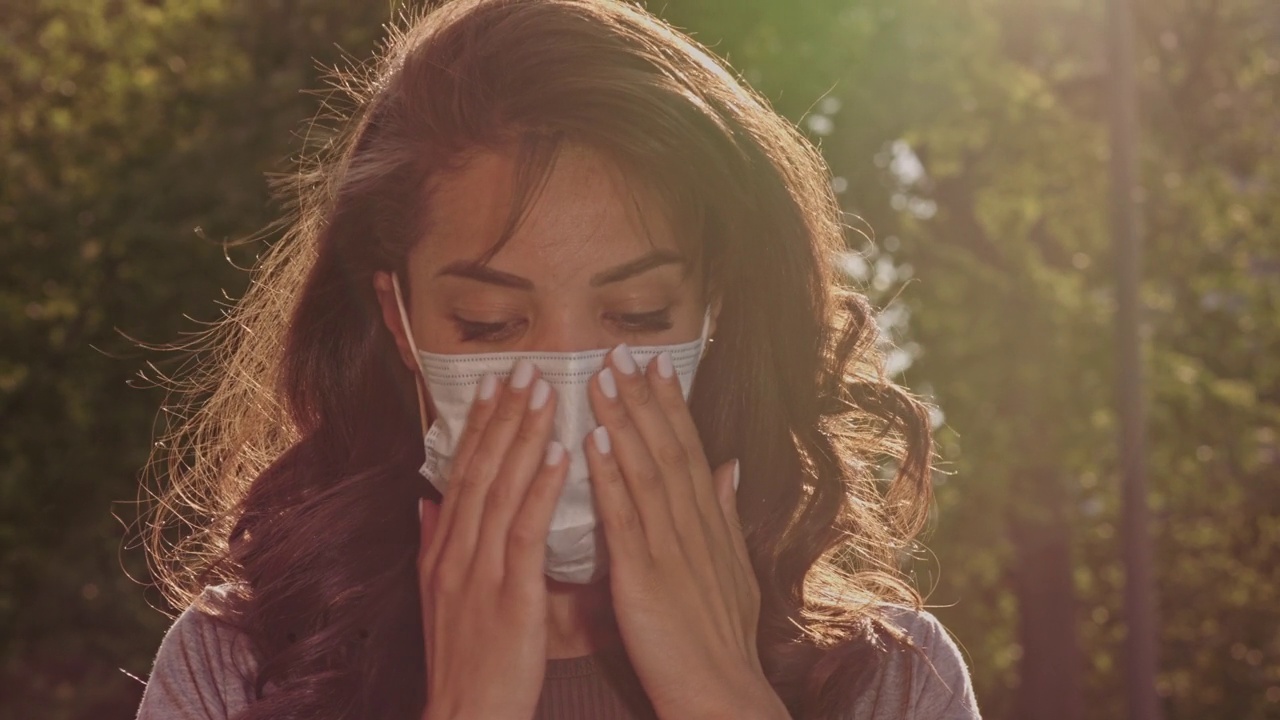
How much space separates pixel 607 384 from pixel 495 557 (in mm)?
354

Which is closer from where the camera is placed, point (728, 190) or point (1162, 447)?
point (728, 190)

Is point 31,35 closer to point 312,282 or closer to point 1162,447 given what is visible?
point 1162,447

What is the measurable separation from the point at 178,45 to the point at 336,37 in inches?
132

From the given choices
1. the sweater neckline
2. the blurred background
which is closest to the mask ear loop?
the sweater neckline

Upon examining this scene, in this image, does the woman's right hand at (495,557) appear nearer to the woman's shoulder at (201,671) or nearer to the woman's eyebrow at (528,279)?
the woman's eyebrow at (528,279)

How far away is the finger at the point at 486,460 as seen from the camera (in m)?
3.22

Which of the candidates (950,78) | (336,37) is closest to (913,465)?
(336,37)

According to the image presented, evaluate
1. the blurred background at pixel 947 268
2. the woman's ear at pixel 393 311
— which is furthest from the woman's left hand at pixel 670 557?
the blurred background at pixel 947 268

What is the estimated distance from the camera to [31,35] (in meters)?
16.0

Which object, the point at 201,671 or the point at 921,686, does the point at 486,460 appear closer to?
the point at 201,671

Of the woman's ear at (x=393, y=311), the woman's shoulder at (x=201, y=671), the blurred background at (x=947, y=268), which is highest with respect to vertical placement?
the woman's ear at (x=393, y=311)

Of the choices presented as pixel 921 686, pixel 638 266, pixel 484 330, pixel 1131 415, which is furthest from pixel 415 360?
pixel 1131 415

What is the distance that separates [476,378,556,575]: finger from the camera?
3191mm

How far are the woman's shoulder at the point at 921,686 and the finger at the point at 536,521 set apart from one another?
0.73 meters
